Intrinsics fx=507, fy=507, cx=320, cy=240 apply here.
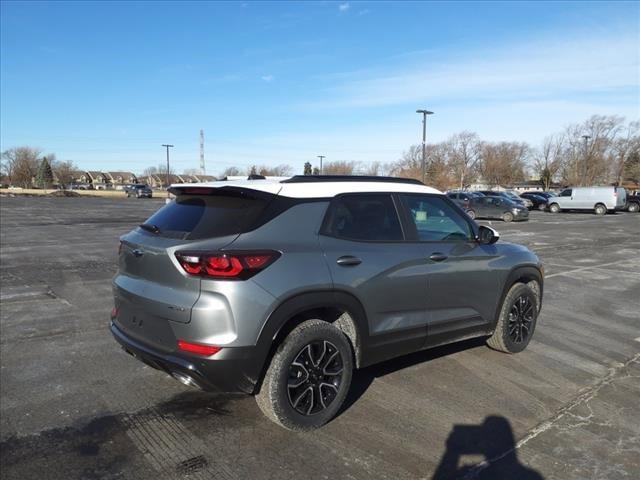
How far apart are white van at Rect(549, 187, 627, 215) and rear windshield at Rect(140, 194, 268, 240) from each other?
39923mm

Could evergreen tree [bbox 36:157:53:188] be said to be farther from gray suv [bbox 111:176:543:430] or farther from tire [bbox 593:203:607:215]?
gray suv [bbox 111:176:543:430]

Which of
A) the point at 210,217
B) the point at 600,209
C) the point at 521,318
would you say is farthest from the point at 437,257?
the point at 600,209

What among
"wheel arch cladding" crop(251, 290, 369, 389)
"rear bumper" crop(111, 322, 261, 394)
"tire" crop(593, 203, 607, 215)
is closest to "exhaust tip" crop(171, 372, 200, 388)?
"rear bumper" crop(111, 322, 261, 394)

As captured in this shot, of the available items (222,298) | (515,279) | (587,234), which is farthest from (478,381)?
(587,234)

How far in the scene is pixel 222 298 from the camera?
10.1 ft

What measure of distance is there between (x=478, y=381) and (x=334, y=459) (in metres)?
1.86

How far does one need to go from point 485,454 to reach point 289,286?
5.47 feet

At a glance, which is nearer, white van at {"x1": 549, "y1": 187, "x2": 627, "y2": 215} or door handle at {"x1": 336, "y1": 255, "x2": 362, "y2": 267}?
door handle at {"x1": 336, "y1": 255, "x2": 362, "y2": 267}

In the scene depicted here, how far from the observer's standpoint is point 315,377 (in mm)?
3498

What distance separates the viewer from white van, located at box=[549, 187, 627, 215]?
3700 cm

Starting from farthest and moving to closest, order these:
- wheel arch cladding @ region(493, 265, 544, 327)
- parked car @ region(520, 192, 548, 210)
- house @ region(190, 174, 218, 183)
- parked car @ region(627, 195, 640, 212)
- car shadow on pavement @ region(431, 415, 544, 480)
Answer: parked car @ region(520, 192, 548, 210), parked car @ region(627, 195, 640, 212), wheel arch cladding @ region(493, 265, 544, 327), house @ region(190, 174, 218, 183), car shadow on pavement @ region(431, 415, 544, 480)

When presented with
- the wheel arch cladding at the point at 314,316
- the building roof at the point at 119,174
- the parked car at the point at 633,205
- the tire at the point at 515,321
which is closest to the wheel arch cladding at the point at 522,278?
the tire at the point at 515,321

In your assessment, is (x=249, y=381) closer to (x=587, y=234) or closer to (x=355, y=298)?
(x=355, y=298)

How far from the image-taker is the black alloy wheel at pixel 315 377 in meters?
3.41
